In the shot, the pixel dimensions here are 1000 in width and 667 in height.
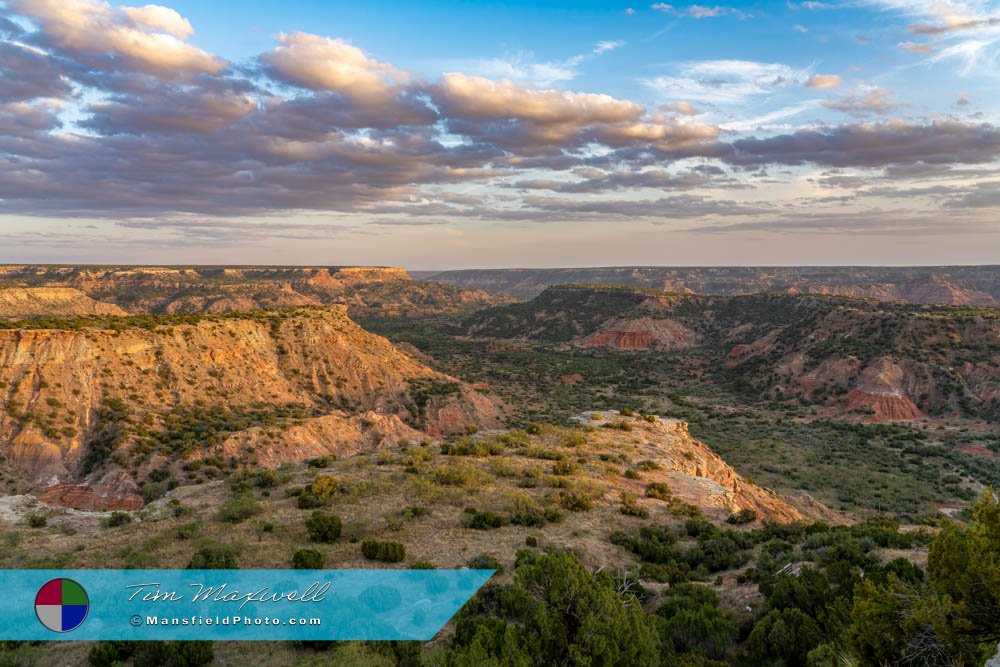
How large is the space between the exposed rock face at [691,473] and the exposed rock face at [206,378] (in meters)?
23.4

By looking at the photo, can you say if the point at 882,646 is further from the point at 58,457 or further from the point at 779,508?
the point at 58,457

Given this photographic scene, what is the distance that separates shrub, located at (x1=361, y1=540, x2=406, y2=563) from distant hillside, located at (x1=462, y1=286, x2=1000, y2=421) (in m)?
75.4

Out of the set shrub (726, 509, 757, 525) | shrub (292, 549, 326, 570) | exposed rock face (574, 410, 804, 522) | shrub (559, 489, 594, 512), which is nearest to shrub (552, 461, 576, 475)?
exposed rock face (574, 410, 804, 522)

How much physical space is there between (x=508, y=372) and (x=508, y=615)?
82.1 meters

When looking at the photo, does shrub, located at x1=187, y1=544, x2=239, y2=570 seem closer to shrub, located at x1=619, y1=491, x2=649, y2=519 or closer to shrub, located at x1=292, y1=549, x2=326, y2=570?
shrub, located at x1=292, y1=549, x2=326, y2=570

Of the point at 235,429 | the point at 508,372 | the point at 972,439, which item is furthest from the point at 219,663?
the point at 508,372

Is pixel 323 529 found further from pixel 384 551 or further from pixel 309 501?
pixel 309 501

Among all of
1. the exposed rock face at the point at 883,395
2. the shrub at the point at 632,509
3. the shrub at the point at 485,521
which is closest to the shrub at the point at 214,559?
the shrub at the point at 485,521

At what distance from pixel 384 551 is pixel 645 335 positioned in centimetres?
12728

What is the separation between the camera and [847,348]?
8262cm

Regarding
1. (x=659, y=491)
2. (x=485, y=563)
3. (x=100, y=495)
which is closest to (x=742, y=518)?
(x=659, y=491)

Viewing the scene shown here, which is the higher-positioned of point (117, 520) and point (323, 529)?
point (323, 529)

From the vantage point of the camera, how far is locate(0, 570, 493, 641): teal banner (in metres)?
11.6

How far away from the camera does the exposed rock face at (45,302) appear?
111 m
